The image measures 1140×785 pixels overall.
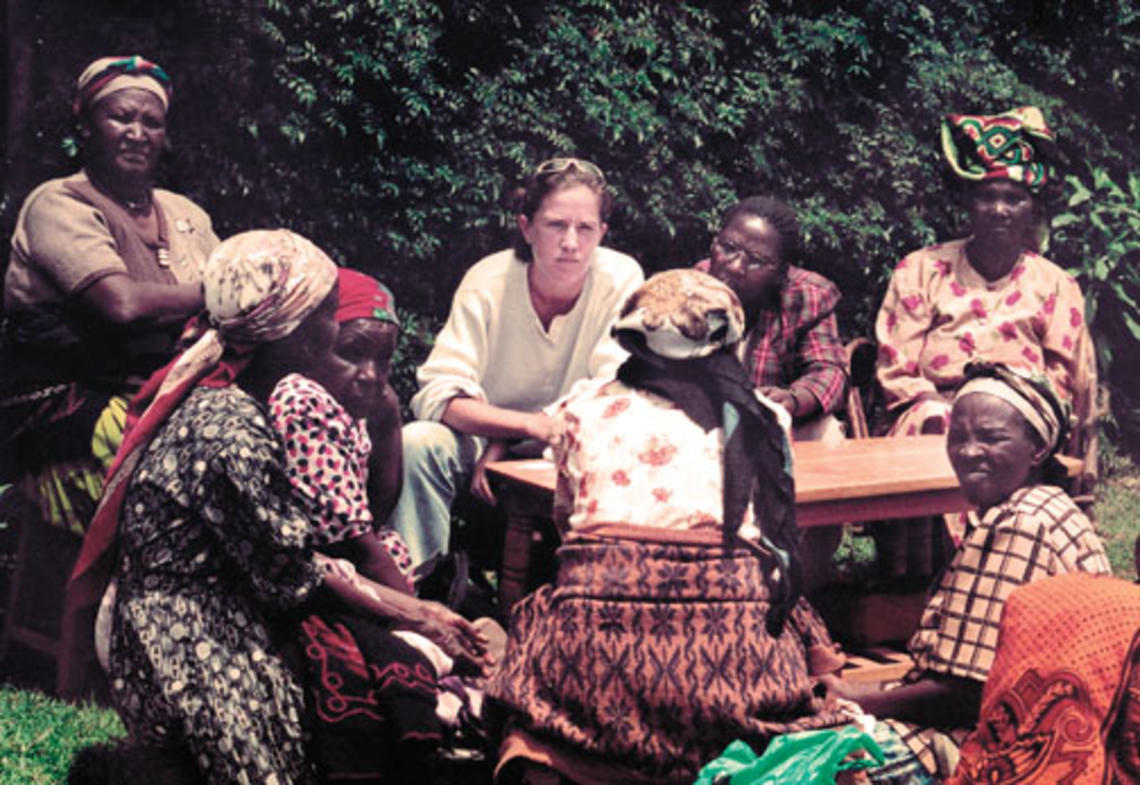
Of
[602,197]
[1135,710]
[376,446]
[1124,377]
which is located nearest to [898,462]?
[602,197]

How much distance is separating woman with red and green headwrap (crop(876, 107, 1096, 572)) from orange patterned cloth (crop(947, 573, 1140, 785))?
3271 mm

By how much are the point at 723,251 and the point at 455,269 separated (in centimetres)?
161

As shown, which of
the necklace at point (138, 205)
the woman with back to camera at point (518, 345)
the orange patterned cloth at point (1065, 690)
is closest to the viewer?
the orange patterned cloth at point (1065, 690)

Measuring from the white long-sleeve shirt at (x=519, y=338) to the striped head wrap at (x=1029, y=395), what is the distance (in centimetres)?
201

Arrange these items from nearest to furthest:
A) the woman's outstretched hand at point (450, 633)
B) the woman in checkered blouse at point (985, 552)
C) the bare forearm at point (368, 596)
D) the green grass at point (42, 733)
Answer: the woman in checkered blouse at point (985, 552), the bare forearm at point (368, 596), the woman's outstretched hand at point (450, 633), the green grass at point (42, 733)

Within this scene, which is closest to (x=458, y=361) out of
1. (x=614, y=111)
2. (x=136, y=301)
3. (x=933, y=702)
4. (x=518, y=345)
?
(x=518, y=345)

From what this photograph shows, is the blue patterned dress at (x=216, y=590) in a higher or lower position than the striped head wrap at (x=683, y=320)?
lower

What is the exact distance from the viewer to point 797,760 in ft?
12.2

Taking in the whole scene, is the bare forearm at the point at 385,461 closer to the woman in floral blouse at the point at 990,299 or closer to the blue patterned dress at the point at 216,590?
the blue patterned dress at the point at 216,590

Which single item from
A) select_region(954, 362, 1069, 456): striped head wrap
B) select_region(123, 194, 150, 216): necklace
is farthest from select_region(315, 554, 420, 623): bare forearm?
select_region(123, 194, 150, 216): necklace

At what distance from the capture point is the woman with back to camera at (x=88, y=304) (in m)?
5.28

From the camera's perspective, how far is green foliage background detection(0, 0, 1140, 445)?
21.6ft

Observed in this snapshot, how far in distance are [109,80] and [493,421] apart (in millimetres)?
1838

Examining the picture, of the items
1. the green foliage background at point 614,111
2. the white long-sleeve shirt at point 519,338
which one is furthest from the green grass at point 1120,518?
the white long-sleeve shirt at point 519,338
